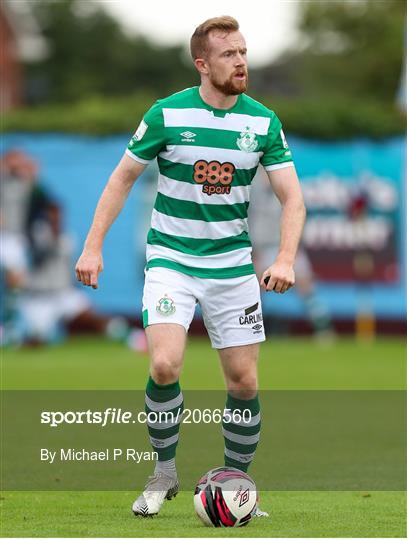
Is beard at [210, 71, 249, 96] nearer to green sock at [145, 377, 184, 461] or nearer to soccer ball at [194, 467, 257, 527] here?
green sock at [145, 377, 184, 461]

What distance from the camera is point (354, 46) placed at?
6538cm

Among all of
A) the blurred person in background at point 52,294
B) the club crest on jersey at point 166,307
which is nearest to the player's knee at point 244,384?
the club crest on jersey at point 166,307

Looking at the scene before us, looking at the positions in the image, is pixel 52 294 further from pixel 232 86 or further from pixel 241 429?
pixel 232 86

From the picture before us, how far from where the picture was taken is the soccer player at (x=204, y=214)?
7.17 meters

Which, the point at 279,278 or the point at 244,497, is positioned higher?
the point at 279,278

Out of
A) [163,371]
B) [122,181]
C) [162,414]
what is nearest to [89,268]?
Result: [122,181]

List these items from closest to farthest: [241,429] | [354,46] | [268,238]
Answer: [241,429] < [268,238] < [354,46]

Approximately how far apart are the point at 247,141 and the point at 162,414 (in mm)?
1480

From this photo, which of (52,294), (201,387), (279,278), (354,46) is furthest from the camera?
(354,46)

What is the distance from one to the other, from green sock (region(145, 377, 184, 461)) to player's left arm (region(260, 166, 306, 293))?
77 centimetres

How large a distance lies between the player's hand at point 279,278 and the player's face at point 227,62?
942 mm

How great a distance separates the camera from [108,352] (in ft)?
65.4

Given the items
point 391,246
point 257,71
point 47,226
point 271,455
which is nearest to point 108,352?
point 47,226

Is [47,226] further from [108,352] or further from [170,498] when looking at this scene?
[170,498]
